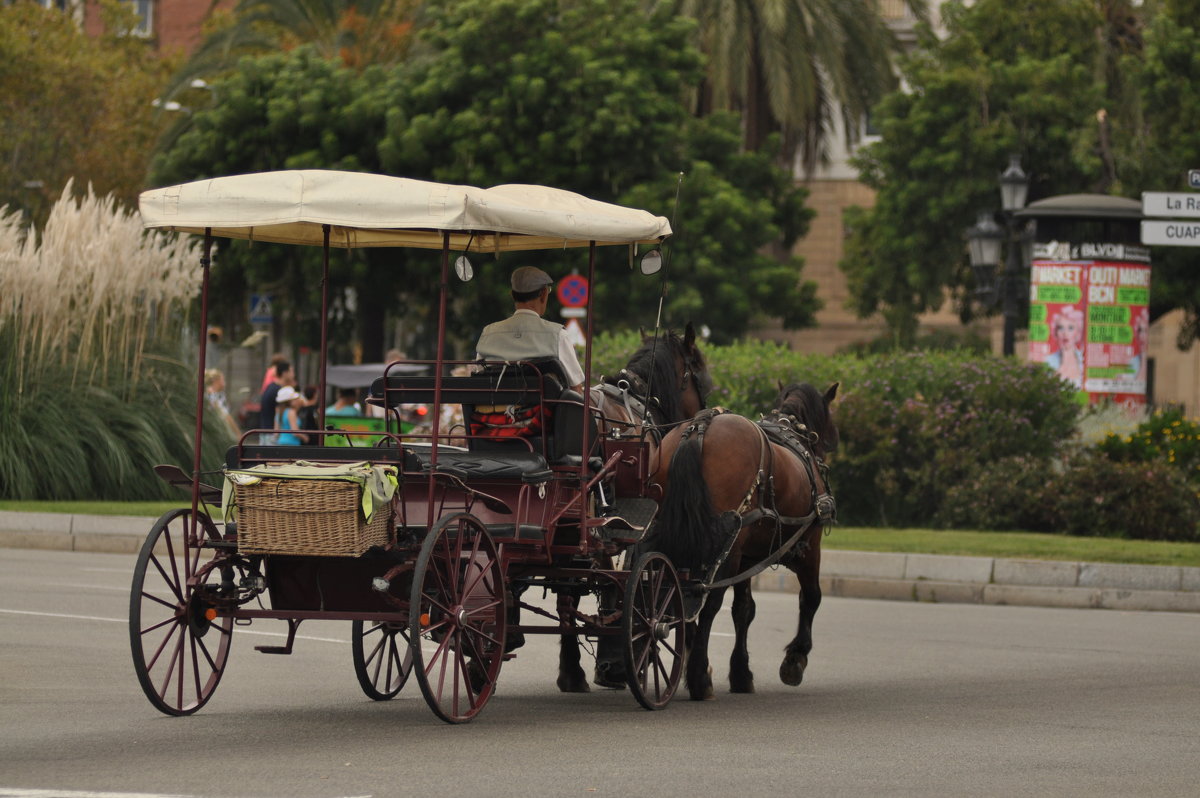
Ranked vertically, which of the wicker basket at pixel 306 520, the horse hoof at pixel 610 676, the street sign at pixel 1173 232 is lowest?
the horse hoof at pixel 610 676

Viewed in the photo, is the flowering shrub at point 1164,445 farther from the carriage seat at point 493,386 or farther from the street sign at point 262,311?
the street sign at point 262,311

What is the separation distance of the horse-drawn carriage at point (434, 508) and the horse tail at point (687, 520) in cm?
11

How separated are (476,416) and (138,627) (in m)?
2.11

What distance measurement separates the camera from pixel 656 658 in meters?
9.41

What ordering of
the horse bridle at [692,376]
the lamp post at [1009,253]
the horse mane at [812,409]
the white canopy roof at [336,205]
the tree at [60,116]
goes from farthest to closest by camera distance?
the tree at [60,116]
the lamp post at [1009,253]
the horse mane at [812,409]
the horse bridle at [692,376]
the white canopy roof at [336,205]

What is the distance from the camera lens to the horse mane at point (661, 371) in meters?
10.7

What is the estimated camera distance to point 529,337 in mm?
9273

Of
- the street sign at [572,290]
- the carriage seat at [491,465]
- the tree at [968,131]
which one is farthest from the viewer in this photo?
the tree at [968,131]

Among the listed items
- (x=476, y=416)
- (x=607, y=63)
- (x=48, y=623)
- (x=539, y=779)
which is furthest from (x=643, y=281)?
(x=539, y=779)

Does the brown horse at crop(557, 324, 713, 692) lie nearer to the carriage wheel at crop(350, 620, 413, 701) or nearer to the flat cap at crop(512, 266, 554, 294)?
the flat cap at crop(512, 266, 554, 294)

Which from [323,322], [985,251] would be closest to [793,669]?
[323,322]

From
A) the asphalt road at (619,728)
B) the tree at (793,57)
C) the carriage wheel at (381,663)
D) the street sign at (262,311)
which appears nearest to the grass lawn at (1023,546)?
the asphalt road at (619,728)

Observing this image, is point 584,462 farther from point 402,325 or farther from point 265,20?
point 402,325

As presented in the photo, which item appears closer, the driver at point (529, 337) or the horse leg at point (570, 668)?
the driver at point (529, 337)
